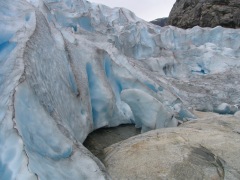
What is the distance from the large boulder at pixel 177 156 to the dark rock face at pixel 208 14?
17.2 metres

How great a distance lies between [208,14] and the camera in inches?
797

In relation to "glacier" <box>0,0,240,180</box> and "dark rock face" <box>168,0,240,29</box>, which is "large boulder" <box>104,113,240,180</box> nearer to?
"glacier" <box>0,0,240,180</box>

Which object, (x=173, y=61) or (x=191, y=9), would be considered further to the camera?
(x=191, y=9)

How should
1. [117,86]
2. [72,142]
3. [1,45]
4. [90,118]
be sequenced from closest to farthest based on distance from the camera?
[72,142] < [1,45] < [90,118] < [117,86]

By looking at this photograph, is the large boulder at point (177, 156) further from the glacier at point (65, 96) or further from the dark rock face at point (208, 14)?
the dark rock face at point (208, 14)

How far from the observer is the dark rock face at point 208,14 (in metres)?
19.6

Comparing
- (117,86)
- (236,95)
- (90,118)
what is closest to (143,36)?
(236,95)

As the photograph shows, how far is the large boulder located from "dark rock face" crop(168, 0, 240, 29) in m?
17.2

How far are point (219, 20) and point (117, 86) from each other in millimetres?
15658

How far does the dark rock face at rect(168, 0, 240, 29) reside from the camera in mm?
19625

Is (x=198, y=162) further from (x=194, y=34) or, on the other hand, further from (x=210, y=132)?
(x=194, y=34)

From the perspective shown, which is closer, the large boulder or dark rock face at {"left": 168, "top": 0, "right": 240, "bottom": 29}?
the large boulder

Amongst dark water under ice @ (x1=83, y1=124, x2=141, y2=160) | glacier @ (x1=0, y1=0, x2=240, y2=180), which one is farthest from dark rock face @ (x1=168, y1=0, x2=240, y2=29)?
dark water under ice @ (x1=83, y1=124, x2=141, y2=160)

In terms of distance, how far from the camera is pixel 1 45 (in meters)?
3.28
